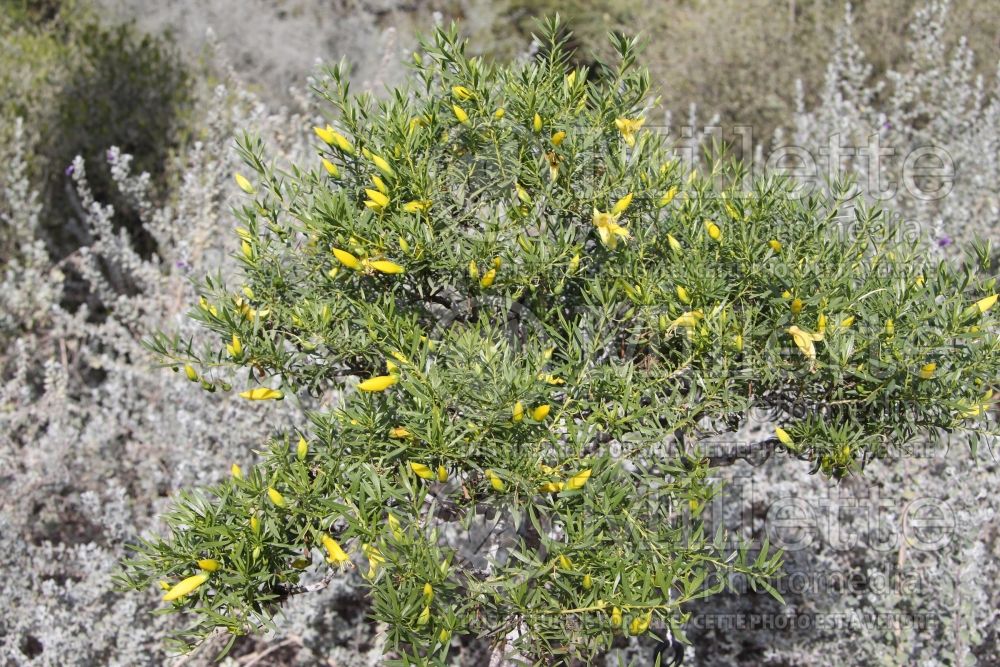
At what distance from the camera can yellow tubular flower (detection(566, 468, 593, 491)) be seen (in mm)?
1648

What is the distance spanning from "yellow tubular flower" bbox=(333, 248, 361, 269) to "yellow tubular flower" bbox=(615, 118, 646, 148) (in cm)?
59

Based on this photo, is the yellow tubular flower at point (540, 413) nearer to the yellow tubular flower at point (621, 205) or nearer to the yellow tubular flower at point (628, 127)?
the yellow tubular flower at point (621, 205)

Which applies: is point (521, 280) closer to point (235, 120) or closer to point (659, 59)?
point (235, 120)

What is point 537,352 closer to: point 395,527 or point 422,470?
point 422,470

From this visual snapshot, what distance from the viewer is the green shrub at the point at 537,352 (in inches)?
65.6

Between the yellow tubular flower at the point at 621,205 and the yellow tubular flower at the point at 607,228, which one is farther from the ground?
the yellow tubular flower at the point at 621,205

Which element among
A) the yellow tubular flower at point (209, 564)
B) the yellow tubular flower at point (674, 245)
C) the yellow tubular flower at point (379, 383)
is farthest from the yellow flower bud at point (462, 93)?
the yellow tubular flower at point (209, 564)

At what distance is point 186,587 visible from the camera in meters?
1.65

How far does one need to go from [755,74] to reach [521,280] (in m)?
5.19

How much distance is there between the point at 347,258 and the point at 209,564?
1.97ft

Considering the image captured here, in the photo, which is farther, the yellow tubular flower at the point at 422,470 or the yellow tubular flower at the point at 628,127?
the yellow tubular flower at the point at 628,127

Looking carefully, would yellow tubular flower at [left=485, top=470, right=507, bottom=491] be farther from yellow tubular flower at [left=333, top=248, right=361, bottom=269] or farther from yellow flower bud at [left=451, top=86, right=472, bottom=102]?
yellow flower bud at [left=451, top=86, right=472, bottom=102]

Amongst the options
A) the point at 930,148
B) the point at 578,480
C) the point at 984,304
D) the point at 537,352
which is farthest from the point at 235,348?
the point at 930,148

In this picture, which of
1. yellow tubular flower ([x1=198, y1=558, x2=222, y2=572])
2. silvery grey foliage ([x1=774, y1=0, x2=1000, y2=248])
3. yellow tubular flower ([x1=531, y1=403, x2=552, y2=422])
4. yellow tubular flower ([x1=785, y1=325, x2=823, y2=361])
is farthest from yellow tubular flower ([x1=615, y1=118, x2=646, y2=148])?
silvery grey foliage ([x1=774, y1=0, x2=1000, y2=248])
